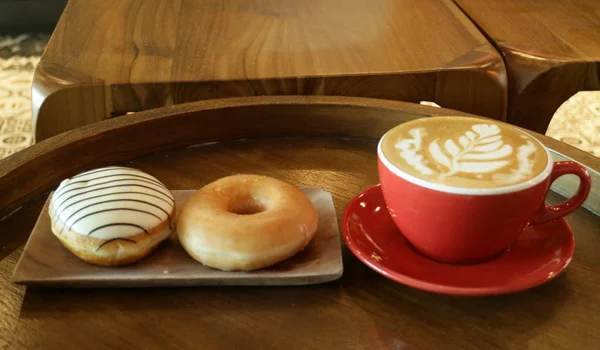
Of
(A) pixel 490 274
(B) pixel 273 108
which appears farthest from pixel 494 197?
A: (B) pixel 273 108

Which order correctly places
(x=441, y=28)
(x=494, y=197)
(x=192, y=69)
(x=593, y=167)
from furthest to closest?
(x=441, y=28) → (x=192, y=69) → (x=593, y=167) → (x=494, y=197)

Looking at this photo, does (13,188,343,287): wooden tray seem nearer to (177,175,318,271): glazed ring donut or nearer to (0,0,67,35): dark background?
(177,175,318,271): glazed ring donut

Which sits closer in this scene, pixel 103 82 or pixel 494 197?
pixel 494 197

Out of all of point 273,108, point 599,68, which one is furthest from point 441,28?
point 273,108

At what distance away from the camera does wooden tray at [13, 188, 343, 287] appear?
0.42 metres

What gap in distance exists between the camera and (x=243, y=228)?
44 cm

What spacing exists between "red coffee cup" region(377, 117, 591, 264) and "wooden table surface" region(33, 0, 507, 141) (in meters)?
0.33

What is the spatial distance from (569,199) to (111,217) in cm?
36

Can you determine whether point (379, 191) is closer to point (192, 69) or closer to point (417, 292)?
point (417, 292)

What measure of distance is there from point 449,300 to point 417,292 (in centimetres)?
2

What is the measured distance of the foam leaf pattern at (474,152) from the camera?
1.38 ft

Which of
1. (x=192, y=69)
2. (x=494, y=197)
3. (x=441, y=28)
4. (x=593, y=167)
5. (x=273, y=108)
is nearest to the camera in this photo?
(x=494, y=197)

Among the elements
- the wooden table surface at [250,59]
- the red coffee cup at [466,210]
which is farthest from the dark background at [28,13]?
the red coffee cup at [466,210]

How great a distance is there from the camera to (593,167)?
20.9 inches
